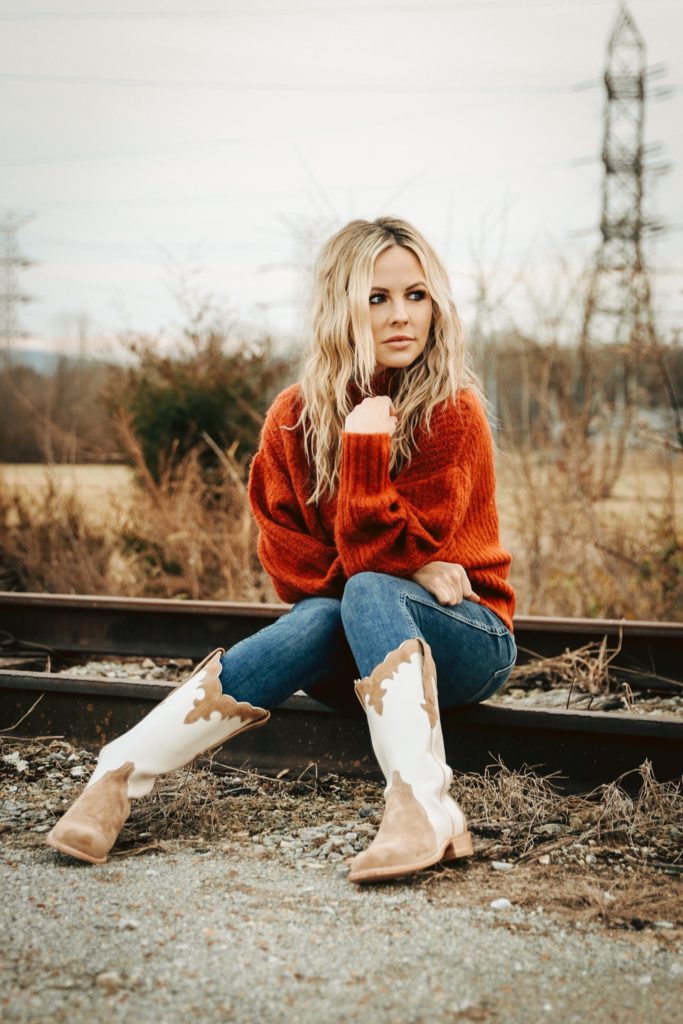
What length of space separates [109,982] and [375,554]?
1.35 m

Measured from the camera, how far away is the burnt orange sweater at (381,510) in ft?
9.47

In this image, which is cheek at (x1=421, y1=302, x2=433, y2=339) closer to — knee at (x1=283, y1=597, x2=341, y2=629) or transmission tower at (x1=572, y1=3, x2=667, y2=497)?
knee at (x1=283, y1=597, x2=341, y2=629)

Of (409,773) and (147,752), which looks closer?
(409,773)

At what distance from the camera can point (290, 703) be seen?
3.54 m

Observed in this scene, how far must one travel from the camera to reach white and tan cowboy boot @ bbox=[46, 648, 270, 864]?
2.57 meters

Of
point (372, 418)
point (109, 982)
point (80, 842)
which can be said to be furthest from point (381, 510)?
point (109, 982)

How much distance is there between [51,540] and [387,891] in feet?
17.9

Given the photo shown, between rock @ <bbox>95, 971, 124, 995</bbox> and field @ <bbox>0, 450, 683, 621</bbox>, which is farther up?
field @ <bbox>0, 450, 683, 621</bbox>

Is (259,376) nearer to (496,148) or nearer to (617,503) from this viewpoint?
(617,503)


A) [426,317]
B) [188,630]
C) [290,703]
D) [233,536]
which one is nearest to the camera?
[426,317]

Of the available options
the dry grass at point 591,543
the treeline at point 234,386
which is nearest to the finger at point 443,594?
the dry grass at point 591,543
